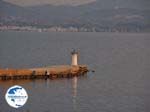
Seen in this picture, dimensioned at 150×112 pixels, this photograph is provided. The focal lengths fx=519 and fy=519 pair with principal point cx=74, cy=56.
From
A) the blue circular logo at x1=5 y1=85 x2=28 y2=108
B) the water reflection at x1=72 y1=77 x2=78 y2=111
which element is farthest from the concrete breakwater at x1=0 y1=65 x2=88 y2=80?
the blue circular logo at x1=5 y1=85 x2=28 y2=108

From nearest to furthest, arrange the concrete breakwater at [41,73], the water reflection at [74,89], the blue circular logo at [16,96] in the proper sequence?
the blue circular logo at [16,96], the water reflection at [74,89], the concrete breakwater at [41,73]

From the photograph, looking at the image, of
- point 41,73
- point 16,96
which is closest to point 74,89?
point 41,73

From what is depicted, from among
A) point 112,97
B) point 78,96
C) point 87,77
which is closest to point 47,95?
point 78,96

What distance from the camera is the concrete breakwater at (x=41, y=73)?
133ft

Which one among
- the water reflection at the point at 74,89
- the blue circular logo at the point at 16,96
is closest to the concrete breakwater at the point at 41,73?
the water reflection at the point at 74,89

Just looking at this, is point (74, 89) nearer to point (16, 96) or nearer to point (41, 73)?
point (41, 73)

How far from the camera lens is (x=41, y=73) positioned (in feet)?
139

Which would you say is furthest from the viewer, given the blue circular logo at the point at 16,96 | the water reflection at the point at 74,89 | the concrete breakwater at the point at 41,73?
the concrete breakwater at the point at 41,73

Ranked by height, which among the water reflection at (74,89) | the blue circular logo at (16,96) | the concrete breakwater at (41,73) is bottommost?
the water reflection at (74,89)

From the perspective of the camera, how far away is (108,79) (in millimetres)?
46875

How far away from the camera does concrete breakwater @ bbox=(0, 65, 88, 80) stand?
40625 millimetres

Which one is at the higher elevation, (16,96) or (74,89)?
(16,96)

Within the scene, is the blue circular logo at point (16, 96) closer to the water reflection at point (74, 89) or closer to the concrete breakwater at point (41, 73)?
the water reflection at point (74, 89)

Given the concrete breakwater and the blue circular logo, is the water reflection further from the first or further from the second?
the blue circular logo
